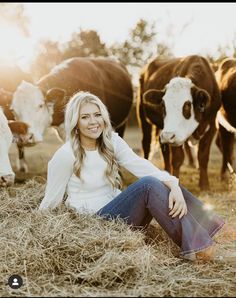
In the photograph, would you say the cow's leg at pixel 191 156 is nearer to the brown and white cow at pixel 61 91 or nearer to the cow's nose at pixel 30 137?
the brown and white cow at pixel 61 91

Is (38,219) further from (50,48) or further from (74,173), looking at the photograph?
(50,48)

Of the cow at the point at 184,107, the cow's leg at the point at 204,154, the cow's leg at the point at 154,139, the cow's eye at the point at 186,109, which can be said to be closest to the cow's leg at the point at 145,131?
the cow's leg at the point at 154,139

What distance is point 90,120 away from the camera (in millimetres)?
3926

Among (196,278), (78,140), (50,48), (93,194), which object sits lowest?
(50,48)

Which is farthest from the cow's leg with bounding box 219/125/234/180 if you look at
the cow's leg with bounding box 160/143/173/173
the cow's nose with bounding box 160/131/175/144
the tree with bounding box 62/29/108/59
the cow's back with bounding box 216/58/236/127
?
the tree with bounding box 62/29/108/59

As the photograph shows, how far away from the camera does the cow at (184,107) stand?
279 inches

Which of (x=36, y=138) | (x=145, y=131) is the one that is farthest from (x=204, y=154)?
(x=36, y=138)

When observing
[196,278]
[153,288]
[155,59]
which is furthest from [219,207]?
[155,59]

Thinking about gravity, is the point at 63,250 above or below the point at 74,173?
below

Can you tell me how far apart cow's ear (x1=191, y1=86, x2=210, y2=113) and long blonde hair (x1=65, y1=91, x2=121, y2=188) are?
128 inches

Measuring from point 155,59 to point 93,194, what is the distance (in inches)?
226

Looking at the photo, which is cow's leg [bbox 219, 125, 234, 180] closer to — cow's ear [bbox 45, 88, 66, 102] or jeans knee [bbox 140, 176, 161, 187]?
cow's ear [bbox 45, 88, 66, 102]

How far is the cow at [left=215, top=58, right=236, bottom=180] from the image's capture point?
7.98m

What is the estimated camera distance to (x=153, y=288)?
302 centimetres
